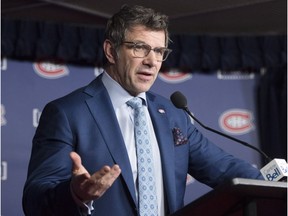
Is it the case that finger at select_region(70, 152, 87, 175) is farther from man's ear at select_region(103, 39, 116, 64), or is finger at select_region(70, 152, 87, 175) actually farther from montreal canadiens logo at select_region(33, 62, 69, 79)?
montreal canadiens logo at select_region(33, 62, 69, 79)

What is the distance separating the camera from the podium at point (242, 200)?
1428 mm

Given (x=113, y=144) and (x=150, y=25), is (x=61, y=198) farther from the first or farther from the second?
(x=150, y=25)

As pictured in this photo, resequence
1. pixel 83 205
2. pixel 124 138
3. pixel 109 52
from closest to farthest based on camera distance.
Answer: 1. pixel 83 205
2. pixel 124 138
3. pixel 109 52

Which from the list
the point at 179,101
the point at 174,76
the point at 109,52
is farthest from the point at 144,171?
the point at 174,76

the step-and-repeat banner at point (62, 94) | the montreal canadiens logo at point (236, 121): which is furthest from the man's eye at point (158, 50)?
the montreal canadiens logo at point (236, 121)

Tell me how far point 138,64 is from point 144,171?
0.36 m

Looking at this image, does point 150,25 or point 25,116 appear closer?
point 150,25

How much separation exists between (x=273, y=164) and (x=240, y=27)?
2.65 m

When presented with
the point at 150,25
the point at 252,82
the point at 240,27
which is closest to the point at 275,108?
the point at 252,82

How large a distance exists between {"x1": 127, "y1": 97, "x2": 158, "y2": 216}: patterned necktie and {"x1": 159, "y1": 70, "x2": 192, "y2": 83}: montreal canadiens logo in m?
2.22

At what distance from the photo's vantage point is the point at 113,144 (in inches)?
78.0

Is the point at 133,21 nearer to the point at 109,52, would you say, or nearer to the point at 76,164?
the point at 109,52

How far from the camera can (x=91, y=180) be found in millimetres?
1481

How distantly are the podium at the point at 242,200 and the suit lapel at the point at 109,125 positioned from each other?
406 millimetres
